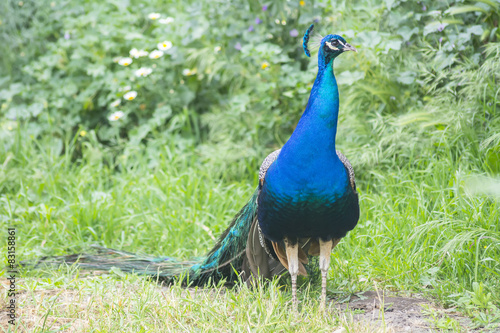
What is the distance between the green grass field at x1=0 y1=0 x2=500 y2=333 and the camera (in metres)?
2.99

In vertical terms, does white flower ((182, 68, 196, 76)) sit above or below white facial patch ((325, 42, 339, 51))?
below

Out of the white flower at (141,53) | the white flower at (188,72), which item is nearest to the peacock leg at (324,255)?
the white flower at (188,72)

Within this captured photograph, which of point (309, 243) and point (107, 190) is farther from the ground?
point (309, 243)

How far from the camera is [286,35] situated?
5.34m

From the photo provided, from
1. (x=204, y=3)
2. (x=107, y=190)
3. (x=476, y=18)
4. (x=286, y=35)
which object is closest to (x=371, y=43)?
(x=476, y=18)

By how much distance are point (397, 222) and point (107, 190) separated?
269 cm

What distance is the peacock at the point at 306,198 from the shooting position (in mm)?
2783

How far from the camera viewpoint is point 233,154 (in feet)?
17.0

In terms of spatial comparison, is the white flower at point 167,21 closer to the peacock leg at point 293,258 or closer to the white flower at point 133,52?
the white flower at point 133,52

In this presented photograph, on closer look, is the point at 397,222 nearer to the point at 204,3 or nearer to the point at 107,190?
the point at 107,190

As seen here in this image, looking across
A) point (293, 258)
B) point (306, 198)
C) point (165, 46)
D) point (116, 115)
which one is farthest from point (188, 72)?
point (306, 198)

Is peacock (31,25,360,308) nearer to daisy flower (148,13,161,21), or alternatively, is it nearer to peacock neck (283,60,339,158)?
peacock neck (283,60,339,158)

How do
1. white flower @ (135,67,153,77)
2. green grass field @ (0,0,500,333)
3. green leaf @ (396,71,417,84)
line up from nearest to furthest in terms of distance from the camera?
green grass field @ (0,0,500,333) → green leaf @ (396,71,417,84) → white flower @ (135,67,153,77)

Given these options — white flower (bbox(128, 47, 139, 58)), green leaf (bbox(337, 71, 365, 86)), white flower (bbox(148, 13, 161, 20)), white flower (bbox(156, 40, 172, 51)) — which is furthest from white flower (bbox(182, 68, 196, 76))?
green leaf (bbox(337, 71, 365, 86))
